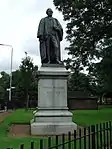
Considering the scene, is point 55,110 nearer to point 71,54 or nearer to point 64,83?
point 64,83

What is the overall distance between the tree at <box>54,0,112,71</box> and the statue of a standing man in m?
11.6

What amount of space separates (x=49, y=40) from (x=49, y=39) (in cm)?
A: 5

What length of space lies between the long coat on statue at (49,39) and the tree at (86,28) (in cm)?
1154

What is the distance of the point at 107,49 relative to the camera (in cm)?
2728

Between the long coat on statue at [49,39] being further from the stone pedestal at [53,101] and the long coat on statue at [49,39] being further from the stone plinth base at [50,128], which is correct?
the stone plinth base at [50,128]

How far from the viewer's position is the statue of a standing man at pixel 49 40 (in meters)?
16.6

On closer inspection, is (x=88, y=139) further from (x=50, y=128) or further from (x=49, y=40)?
(x=49, y=40)

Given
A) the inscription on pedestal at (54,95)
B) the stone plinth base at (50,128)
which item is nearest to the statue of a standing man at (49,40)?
the inscription on pedestal at (54,95)

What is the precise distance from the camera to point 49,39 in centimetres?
1678

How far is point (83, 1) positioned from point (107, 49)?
5009 mm

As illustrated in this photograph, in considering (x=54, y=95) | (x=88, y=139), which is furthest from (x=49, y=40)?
(x=88, y=139)

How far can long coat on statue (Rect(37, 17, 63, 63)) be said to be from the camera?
658 inches

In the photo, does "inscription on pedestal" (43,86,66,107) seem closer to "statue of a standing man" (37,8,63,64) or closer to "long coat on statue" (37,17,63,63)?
"statue of a standing man" (37,8,63,64)

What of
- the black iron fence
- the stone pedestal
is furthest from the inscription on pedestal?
the black iron fence
